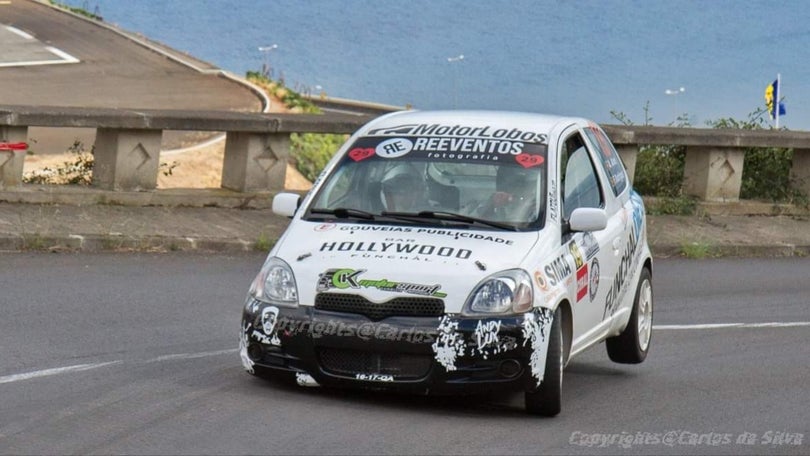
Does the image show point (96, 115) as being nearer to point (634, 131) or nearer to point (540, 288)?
point (634, 131)

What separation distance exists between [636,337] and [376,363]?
264 cm

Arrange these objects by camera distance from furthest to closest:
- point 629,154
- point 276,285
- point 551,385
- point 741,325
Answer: point 629,154
point 741,325
point 276,285
point 551,385

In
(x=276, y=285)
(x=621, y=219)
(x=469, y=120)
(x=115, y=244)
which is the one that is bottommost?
(x=115, y=244)

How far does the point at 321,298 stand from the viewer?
7953 mm

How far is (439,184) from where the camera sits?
8.98 m

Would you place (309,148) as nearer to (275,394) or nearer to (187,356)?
(187,356)

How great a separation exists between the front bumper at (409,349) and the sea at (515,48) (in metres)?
57.3

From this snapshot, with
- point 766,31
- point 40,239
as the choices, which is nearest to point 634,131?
point 40,239

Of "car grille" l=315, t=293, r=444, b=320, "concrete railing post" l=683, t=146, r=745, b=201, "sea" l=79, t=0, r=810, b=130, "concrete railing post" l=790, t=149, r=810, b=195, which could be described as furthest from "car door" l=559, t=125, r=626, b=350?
"sea" l=79, t=0, r=810, b=130

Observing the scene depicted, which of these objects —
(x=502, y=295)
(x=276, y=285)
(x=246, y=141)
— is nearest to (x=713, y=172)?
(x=246, y=141)

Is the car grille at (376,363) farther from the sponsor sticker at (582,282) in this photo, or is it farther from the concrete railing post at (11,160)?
the concrete railing post at (11,160)

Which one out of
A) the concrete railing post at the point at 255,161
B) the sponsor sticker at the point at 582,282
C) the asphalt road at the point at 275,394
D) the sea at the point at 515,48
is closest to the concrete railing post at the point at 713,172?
the concrete railing post at the point at 255,161

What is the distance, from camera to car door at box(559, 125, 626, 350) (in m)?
8.77

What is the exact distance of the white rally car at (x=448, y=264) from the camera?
7.88 meters
